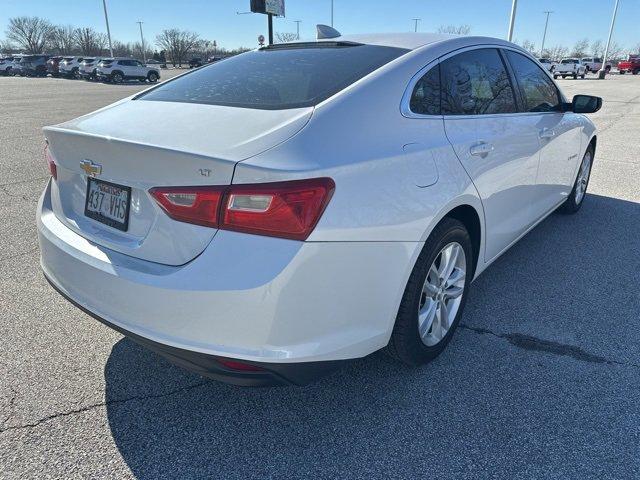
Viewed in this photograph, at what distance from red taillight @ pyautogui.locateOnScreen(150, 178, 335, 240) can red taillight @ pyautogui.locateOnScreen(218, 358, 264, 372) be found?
0.50 m

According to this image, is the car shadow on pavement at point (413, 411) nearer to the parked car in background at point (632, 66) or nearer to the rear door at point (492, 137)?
the rear door at point (492, 137)

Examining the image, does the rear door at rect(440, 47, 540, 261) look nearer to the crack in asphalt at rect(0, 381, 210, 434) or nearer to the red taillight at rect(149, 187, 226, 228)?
the red taillight at rect(149, 187, 226, 228)

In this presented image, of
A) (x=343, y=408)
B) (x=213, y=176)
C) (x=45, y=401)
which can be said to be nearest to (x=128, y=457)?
(x=45, y=401)

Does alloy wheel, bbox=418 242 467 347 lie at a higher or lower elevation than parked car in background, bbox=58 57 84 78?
higher

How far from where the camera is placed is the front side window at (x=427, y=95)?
2387 mm

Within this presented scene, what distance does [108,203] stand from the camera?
213cm

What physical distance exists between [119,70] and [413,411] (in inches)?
1621

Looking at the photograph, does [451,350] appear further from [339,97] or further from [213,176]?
[213,176]

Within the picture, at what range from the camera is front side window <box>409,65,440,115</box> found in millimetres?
2387

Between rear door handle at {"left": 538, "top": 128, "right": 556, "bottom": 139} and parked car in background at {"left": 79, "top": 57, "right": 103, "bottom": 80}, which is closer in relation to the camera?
rear door handle at {"left": 538, "top": 128, "right": 556, "bottom": 139}

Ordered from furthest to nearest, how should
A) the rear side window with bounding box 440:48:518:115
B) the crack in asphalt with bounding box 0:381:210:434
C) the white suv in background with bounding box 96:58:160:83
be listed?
the white suv in background with bounding box 96:58:160:83 → the rear side window with bounding box 440:48:518:115 → the crack in asphalt with bounding box 0:381:210:434

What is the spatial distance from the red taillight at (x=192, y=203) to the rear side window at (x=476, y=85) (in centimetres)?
140

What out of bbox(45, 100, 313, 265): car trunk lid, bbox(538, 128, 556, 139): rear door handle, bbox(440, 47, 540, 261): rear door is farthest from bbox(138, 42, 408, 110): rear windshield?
bbox(538, 128, 556, 139): rear door handle

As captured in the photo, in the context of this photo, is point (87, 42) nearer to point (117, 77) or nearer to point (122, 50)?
point (122, 50)
